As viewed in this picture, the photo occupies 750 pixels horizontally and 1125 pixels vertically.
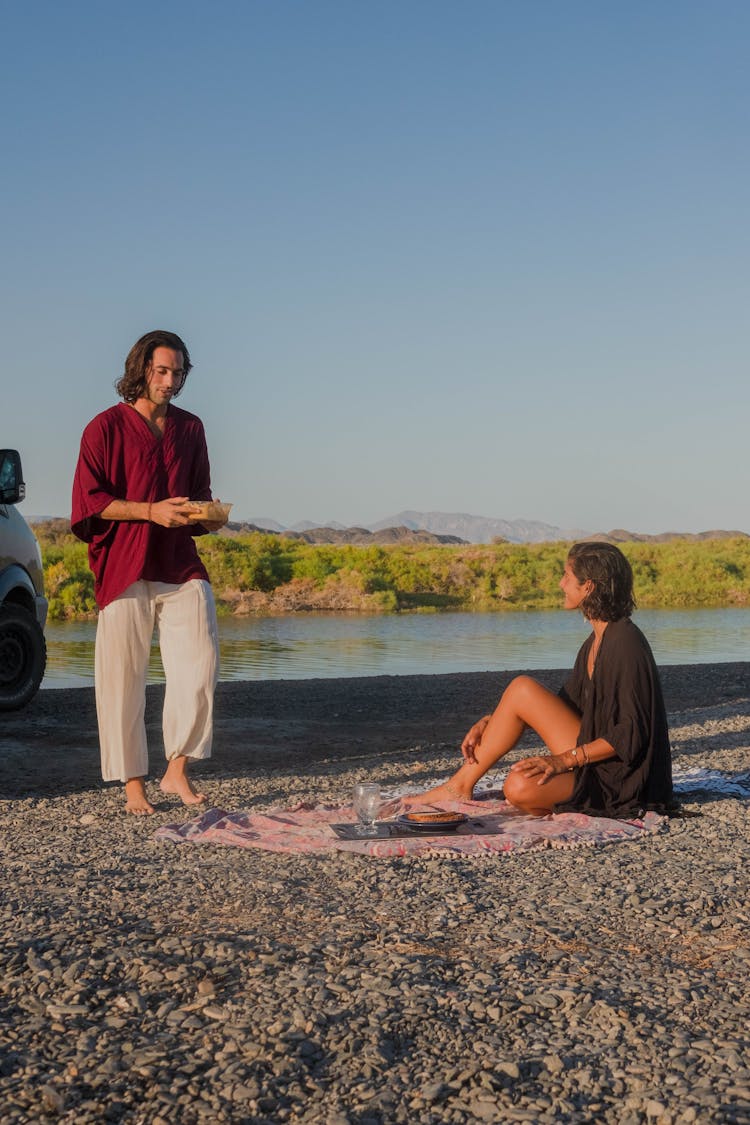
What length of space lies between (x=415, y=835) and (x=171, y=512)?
6.02ft

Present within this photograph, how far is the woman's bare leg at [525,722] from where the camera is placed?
5.66 metres

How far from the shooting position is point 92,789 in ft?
23.2

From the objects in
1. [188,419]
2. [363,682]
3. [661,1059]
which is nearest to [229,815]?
[188,419]

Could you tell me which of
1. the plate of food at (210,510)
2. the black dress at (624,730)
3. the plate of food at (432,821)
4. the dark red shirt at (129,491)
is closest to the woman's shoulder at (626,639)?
the black dress at (624,730)

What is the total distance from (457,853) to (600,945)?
124cm

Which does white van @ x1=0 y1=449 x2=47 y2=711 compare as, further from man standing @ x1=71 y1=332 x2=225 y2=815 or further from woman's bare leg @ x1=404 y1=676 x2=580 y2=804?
woman's bare leg @ x1=404 y1=676 x2=580 y2=804

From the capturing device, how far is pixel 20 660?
9.88m

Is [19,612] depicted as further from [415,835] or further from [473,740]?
[415,835]

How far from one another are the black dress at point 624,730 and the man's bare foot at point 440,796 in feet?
1.84

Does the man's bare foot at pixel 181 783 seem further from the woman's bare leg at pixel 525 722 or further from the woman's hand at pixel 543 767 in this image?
the woman's hand at pixel 543 767

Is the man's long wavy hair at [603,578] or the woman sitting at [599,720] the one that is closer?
the woman sitting at [599,720]

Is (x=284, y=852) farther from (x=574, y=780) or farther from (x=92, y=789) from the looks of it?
(x=92, y=789)

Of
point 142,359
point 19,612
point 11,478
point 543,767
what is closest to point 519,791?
point 543,767

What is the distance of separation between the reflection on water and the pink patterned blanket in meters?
10.2
